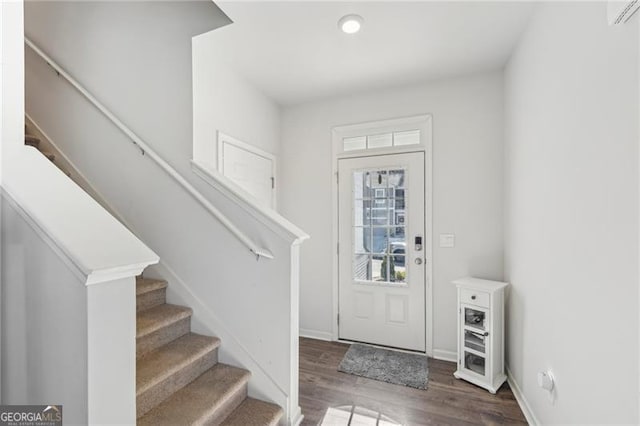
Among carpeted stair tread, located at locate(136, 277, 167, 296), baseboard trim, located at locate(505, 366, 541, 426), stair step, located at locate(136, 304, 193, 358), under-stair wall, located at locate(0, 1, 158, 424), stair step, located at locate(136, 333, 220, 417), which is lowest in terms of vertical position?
baseboard trim, located at locate(505, 366, 541, 426)

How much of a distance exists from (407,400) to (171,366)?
1621 mm

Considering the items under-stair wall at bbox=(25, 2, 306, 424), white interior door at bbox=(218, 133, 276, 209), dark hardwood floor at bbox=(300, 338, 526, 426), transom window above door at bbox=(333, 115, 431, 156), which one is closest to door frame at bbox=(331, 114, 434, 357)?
transom window above door at bbox=(333, 115, 431, 156)

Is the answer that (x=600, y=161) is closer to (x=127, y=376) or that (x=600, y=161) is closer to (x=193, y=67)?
(x=127, y=376)

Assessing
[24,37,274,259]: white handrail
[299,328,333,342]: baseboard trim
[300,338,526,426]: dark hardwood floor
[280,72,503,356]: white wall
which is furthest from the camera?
[299,328,333,342]: baseboard trim

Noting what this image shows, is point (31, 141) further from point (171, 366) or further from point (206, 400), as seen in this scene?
point (206, 400)

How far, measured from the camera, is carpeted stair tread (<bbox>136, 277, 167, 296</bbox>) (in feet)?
6.27

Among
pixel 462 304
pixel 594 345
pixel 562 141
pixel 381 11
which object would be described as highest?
pixel 381 11

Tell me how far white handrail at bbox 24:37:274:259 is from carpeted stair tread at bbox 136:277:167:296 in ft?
2.14

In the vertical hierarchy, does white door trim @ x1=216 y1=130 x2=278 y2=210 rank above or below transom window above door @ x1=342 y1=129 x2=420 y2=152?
below

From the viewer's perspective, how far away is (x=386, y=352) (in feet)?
9.23

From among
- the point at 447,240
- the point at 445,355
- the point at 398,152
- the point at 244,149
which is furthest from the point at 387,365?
the point at 244,149

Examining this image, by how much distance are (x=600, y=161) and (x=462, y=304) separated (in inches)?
61.4

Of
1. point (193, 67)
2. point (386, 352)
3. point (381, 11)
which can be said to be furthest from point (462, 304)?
point (193, 67)

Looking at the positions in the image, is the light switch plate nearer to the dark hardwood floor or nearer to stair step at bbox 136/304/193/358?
the dark hardwood floor
